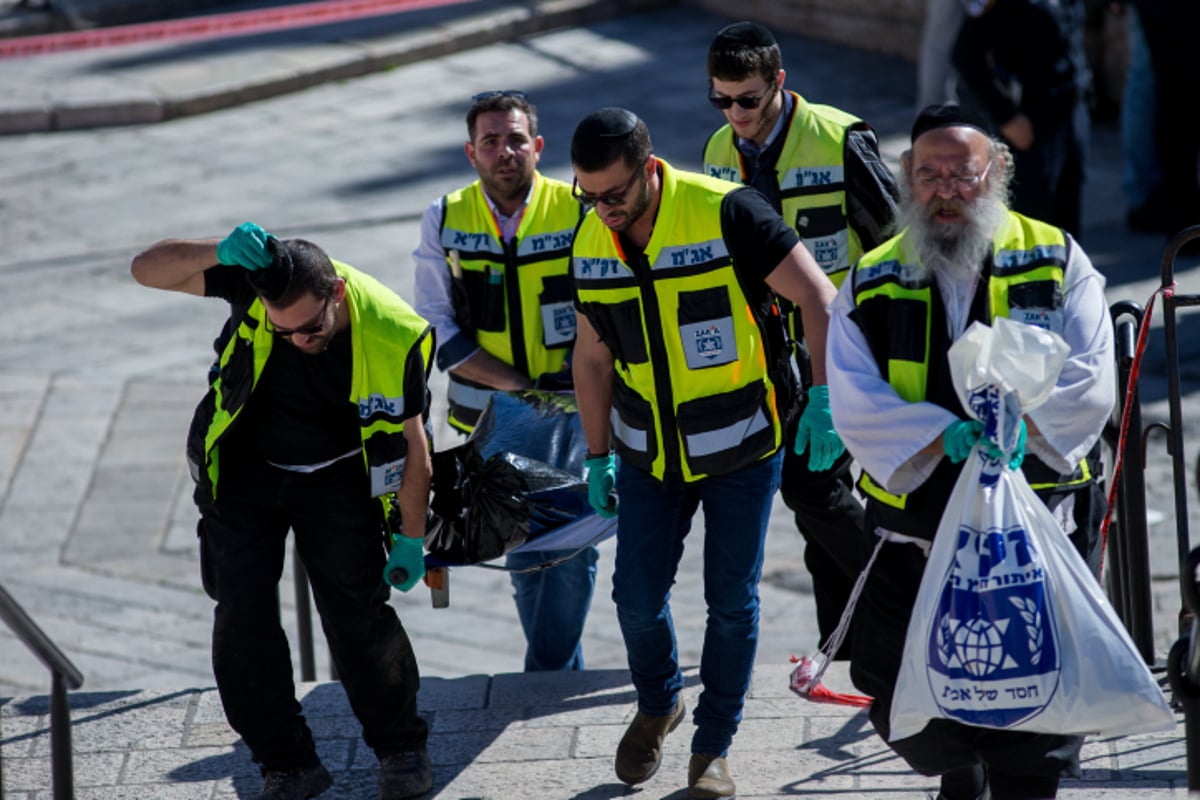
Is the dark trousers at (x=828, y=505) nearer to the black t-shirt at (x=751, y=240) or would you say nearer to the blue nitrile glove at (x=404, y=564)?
the black t-shirt at (x=751, y=240)

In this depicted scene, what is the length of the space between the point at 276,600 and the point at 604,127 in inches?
60.8

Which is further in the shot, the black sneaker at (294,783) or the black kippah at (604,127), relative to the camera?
the black sneaker at (294,783)

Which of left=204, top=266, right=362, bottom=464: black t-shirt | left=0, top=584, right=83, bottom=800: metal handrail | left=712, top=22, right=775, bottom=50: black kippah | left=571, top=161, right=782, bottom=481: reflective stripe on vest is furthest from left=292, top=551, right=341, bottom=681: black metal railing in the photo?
left=712, top=22, right=775, bottom=50: black kippah

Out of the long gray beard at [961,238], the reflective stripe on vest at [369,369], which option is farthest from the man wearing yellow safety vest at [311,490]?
the long gray beard at [961,238]

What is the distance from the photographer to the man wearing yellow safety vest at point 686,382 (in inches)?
161

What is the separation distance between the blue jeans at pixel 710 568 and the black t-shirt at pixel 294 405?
75cm

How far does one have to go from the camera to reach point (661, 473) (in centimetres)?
423

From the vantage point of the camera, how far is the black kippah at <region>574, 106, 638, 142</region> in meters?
3.99

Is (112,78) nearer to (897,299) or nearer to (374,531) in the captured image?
(374,531)

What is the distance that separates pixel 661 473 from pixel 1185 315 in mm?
5468

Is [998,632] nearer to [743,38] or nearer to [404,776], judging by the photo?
[404,776]

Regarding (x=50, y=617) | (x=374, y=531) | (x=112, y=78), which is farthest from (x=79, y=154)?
(x=374, y=531)

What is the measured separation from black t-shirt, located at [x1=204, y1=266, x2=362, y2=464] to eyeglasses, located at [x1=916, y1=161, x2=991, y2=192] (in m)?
1.52

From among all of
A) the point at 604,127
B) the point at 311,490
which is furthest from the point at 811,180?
the point at 311,490
